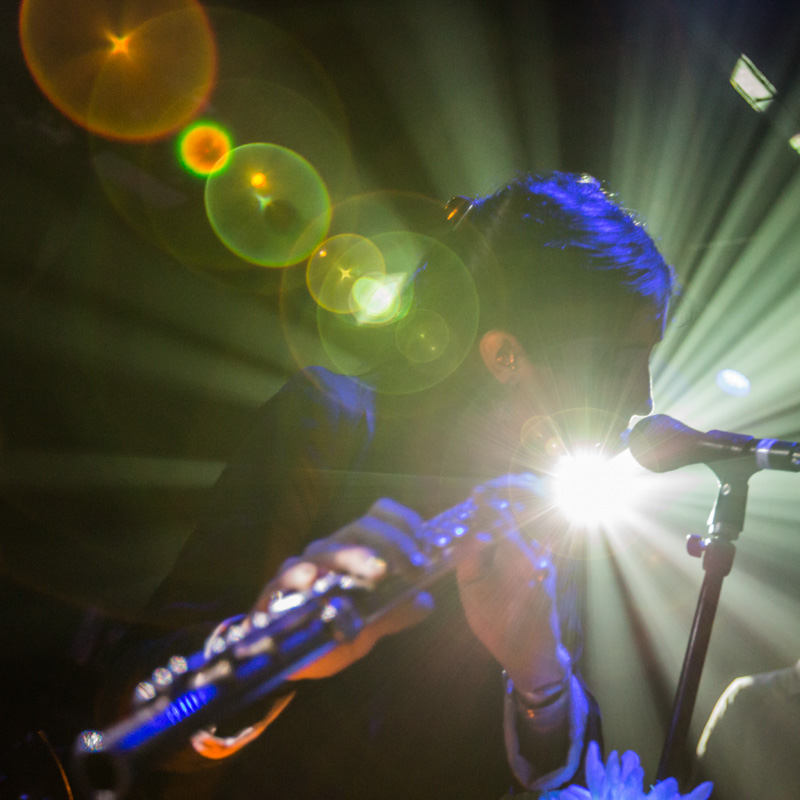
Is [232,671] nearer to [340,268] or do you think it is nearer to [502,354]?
[502,354]

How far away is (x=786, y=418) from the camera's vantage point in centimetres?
235

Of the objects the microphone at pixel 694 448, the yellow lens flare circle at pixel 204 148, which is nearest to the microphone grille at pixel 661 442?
the microphone at pixel 694 448

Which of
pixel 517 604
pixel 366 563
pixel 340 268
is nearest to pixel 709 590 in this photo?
pixel 517 604

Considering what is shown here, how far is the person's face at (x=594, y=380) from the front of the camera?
1467 mm

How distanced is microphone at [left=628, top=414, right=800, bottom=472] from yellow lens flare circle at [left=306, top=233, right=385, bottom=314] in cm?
198

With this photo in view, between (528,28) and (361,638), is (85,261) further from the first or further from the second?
(528,28)

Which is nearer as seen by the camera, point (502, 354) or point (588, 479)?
point (588, 479)

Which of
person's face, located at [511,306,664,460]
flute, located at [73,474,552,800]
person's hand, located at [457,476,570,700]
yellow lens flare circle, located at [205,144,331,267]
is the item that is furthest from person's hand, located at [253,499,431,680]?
yellow lens flare circle, located at [205,144,331,267]

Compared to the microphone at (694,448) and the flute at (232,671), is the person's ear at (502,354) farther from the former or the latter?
the flute at (232,671)

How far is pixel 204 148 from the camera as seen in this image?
214 centimetres

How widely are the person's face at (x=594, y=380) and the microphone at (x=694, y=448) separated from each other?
1.08 ft

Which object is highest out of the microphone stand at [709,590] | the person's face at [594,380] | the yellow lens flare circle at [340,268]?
the yellow lens flare circle at [340,268]

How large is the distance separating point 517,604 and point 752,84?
2404mm

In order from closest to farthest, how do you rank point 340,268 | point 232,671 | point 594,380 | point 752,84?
point 232,671
point 594,380
point 752,84
point 340,268
